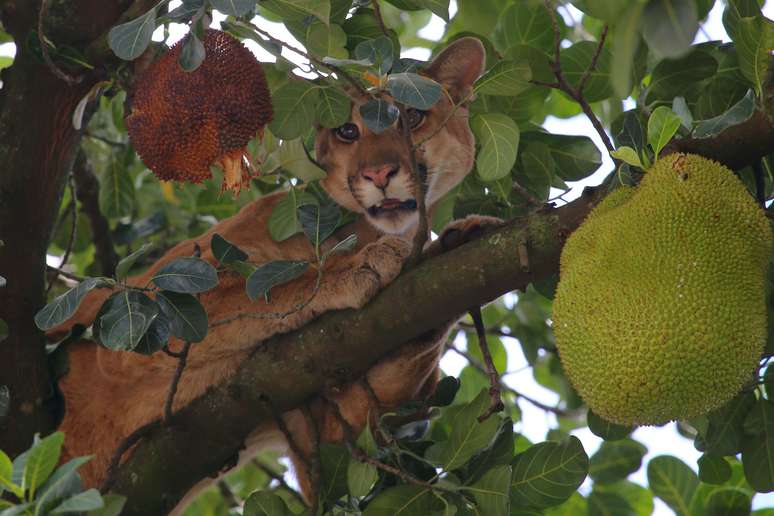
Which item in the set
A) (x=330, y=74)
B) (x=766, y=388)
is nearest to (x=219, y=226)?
(x=330, y=74)

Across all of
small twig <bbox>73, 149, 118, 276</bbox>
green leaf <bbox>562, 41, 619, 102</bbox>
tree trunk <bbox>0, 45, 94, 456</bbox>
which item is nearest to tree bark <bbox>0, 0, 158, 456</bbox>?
tree trunk <bbox>0, 45, 94, 456</bbox>

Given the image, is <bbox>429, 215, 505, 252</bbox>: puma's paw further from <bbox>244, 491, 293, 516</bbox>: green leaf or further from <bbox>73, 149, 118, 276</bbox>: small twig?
<bbox>73, 149, 118, 276</bbox>: small twig

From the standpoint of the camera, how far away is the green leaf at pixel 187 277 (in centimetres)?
280

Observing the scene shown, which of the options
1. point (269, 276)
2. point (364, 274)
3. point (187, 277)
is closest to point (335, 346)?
point (269, 276)

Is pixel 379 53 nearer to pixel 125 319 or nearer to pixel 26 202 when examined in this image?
pixel 125 319

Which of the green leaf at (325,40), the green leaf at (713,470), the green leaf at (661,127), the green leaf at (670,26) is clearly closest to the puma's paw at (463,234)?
the green leaf at (325,40)

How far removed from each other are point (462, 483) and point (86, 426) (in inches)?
67.5

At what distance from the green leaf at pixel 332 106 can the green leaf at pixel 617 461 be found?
160 cm

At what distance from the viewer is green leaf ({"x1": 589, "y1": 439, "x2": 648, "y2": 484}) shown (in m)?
3.83

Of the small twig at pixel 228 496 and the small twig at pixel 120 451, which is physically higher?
the small twig at pixel 120 451

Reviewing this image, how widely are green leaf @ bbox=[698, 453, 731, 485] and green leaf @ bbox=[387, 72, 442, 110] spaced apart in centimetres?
163

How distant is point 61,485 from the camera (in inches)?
85.3

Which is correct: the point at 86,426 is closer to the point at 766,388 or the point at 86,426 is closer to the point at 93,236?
the point at 93,236

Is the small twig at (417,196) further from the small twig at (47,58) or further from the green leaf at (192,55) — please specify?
the small twig at (47,58)
